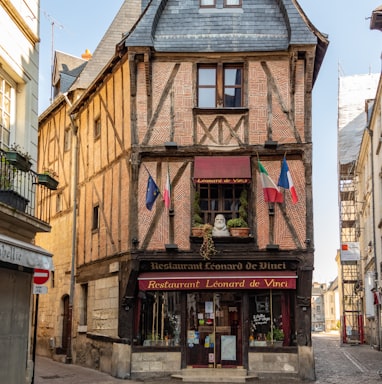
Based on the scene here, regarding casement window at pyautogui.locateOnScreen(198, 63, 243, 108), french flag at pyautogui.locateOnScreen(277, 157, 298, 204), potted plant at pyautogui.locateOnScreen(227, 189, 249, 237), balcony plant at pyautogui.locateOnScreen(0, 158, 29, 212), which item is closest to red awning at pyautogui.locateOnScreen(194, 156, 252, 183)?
potted plant at pyautogui.locateOnScreen(227, 189, 249, 237)

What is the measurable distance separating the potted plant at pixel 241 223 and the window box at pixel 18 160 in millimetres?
6539

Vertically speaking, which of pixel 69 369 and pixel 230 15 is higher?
pixel 230 15

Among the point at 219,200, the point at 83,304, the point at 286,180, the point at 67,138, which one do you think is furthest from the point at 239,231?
the point at 67,138

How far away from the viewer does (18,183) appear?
11352mm

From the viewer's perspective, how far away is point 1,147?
1119 cm

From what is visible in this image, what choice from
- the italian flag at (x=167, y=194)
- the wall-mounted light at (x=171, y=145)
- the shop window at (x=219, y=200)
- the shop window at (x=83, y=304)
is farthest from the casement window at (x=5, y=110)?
the shop window at (x=83, y=304)

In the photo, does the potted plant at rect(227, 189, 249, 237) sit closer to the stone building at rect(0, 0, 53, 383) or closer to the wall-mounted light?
the wall-mounted light

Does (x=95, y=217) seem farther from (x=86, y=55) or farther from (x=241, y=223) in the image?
(x=86, y=55)

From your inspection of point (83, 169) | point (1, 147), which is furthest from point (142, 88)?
point (1, 147)

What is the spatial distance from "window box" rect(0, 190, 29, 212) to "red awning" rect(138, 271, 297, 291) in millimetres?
5884

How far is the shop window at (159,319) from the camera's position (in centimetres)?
1632

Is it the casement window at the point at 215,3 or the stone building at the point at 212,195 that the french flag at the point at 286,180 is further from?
the casement window at the point at 215,3

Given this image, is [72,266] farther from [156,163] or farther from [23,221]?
[23,221]

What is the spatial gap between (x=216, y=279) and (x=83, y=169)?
276 inches
